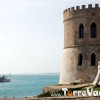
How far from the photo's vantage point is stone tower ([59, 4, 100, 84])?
152 ft

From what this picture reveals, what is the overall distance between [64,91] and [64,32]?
1054 centimetres

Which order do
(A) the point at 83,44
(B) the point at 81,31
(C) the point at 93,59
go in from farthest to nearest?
(B) the point at 81,31 → (A) the point at 83,44 → (C) the point at 93,59

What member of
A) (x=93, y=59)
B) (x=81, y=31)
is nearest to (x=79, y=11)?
(x=81, y=31)

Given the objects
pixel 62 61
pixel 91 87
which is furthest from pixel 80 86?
pixel 62 61

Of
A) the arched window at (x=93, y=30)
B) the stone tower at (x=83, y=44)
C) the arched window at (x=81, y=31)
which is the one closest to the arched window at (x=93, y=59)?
the stone tower at (x=83, y=44)

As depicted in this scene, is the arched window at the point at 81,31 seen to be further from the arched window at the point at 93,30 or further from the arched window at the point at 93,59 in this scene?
the arched window at the point at 93,59

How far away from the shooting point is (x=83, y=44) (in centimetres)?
4684

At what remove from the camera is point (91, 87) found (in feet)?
132

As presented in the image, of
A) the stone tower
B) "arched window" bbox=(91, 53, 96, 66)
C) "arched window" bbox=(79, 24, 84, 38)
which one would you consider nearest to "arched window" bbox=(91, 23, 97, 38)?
the stone tower

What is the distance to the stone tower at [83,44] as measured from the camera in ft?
152

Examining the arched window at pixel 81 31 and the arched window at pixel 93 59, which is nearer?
the arched window at pixel 93 59

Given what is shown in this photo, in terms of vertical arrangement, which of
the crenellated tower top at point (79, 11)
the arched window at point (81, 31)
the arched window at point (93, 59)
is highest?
the crenellated tower top at point (79, 11)

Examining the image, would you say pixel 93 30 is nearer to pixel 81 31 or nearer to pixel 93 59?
pixel 81 31

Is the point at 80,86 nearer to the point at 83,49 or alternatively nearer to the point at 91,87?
the point at 91,87
